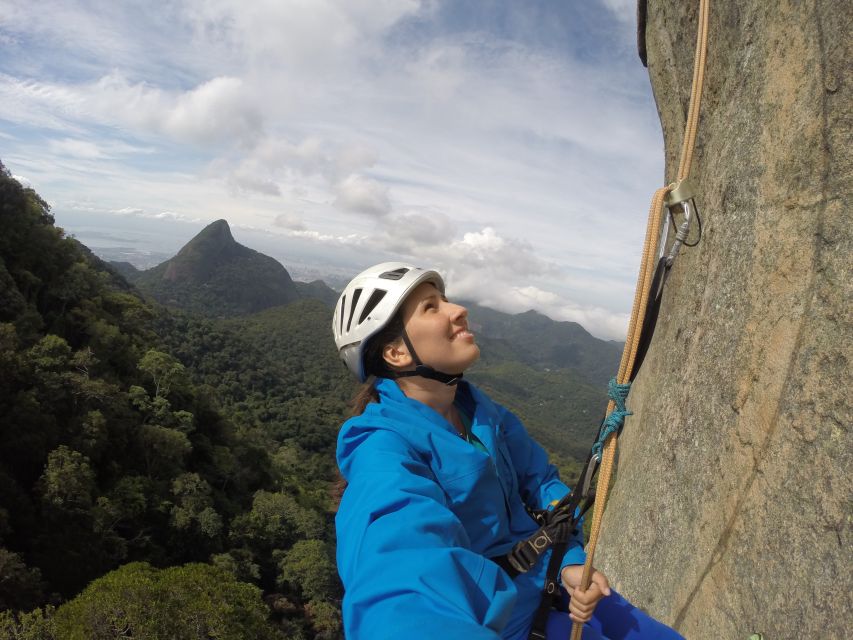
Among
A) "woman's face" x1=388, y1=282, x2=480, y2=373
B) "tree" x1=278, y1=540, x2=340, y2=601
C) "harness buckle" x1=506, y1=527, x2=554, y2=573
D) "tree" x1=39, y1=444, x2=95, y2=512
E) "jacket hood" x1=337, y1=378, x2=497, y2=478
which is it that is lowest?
"tree" x1=278, y1=540, x2=340, y2=601

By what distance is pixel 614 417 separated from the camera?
6.63ft

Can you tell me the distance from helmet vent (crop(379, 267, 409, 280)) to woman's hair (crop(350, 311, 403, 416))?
0.62ft

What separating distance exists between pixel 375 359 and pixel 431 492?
1.07 meters

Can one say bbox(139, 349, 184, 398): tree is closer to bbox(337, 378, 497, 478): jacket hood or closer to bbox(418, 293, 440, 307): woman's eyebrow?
bbox(418, 293, 440, 307): woman's eyebrow

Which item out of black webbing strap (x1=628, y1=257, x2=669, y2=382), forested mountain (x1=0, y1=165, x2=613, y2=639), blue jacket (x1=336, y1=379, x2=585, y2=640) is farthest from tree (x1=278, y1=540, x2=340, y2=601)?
black webbing strap (x1=628, y1=257, x2=669, y2=382)

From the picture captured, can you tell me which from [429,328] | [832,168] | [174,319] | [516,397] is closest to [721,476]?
[832,168]

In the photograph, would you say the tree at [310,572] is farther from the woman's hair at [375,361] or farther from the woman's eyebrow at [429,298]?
the woman's eyebrow at [429,298]

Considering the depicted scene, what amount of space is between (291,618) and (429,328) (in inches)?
1058

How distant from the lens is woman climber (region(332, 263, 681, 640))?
4.57 ft

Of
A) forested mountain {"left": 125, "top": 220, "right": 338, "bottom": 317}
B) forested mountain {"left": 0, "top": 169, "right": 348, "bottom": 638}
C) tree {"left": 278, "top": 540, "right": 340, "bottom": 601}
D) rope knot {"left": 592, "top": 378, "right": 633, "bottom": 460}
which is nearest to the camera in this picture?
rope knot {"left": 592, "top": 378, "right": 633, "bottom": 460}

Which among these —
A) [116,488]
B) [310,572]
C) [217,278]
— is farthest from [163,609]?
[217,278]

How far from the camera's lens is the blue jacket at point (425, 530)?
4.43 feet

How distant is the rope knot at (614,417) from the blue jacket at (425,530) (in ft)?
1.45

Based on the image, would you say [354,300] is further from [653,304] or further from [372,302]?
[653,304]
